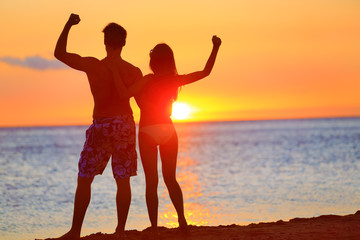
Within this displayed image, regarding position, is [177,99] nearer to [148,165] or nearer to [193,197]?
[148,165]

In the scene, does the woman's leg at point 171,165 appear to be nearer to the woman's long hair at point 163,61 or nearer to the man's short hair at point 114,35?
the woman's long hair at point 163,61

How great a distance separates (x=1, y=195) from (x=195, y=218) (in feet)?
22.3

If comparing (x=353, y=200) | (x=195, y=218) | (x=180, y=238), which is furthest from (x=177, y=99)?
(x=353, y=200)

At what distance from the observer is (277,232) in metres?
6.89

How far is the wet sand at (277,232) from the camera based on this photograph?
6547 mm

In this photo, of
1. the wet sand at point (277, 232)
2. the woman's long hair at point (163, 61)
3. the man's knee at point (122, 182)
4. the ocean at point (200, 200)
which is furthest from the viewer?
the ocean at point (200, 200)

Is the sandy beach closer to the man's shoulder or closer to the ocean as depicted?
the man's shoulder

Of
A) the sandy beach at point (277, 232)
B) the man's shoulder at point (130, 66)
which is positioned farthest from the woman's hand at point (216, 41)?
the sandy beach at point (277, 232)

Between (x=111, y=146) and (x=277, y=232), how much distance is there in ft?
7.32

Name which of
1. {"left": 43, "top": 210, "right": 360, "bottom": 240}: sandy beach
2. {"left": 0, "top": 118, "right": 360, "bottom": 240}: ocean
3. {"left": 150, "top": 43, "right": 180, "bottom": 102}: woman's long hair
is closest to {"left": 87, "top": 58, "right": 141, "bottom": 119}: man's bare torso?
{"left": 150, "top": 43, "right": 180, "bottom": 102}: woman's long hair

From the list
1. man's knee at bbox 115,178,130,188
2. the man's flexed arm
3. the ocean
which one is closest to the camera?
the man's flexed arm

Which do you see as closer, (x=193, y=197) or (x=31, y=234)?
(x=31, y=234)

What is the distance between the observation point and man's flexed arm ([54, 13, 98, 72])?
6.03 meters

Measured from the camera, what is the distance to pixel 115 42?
6215mm
